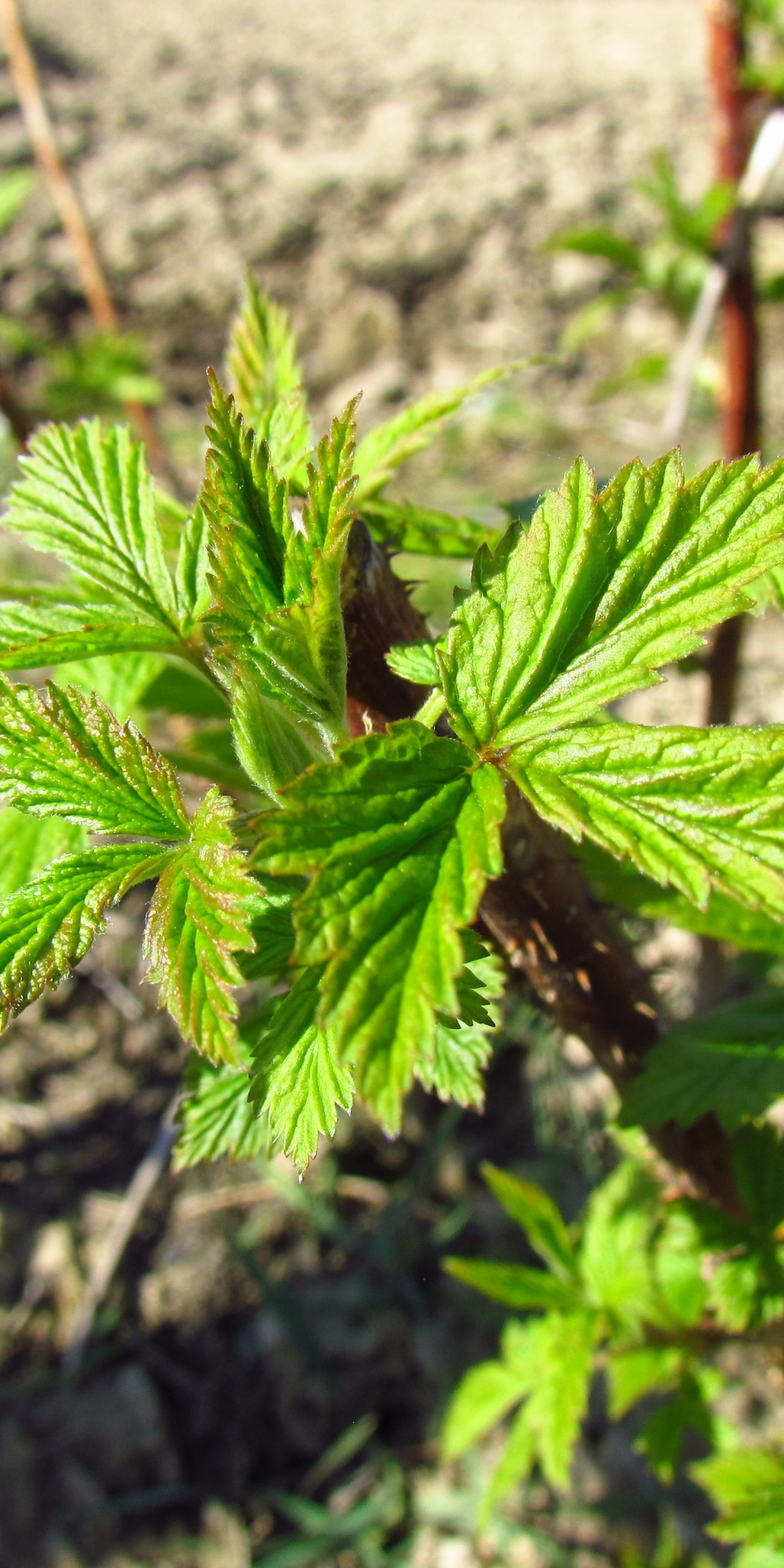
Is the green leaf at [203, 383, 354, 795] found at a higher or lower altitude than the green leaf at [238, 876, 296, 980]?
higher

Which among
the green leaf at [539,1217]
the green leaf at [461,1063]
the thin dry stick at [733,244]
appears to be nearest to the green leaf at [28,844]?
the green leaf at [461,1063]

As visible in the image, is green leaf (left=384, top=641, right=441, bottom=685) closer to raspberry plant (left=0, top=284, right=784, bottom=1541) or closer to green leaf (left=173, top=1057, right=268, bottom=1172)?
raspberry plant (left=0, top=284, right=784, bottom=1541)

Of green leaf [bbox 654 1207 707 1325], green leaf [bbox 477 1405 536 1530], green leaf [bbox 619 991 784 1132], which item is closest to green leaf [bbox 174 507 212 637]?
green leaf [bbox 619 991 784 1132]

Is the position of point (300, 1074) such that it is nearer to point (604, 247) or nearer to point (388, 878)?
point (388, 878)

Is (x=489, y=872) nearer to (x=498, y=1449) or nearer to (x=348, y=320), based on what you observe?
(x=498, y=1449)

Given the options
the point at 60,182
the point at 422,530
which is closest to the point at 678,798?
the point at 422,530

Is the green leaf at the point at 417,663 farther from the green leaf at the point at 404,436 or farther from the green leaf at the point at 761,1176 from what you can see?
the green leaf at the point at 761,1176
